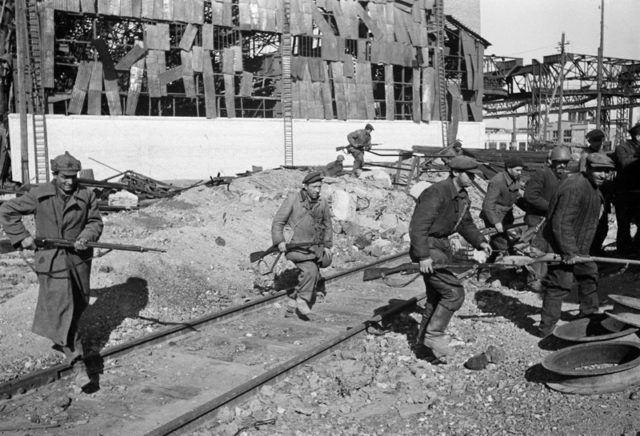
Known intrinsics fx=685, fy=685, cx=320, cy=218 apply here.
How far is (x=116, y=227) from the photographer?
1523cm

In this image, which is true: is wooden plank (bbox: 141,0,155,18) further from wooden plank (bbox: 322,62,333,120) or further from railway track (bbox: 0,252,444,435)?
railway track (bbox: 0,252,444,435)

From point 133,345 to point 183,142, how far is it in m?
20.9

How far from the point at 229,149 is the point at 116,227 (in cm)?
1403

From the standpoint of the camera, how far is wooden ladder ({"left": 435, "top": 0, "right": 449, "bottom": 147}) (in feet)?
116

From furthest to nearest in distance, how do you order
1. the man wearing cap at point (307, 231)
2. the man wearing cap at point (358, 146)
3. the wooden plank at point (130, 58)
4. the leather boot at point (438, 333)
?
the wooden plank at point (130, 58), the man wearing cap at point (358, 146), the man wearing cap at point (307, 231), the leather boot at point (438, 333)

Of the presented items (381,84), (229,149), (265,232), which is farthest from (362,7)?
(265,232)

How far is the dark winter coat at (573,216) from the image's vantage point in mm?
7223

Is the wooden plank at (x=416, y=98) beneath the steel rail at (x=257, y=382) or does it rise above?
above

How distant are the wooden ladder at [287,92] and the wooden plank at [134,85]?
20.9 feet

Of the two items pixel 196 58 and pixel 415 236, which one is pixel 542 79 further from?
pixel 415 236

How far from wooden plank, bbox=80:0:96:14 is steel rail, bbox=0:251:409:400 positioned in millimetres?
18270

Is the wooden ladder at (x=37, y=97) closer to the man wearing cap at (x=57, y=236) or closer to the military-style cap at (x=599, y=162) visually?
the man wearing cap at (x=57, y=236)

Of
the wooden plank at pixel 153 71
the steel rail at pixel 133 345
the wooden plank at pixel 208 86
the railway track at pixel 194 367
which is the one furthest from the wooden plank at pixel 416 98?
the railway track at pixel 194 367

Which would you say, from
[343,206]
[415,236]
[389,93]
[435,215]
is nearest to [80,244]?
[415,236]
